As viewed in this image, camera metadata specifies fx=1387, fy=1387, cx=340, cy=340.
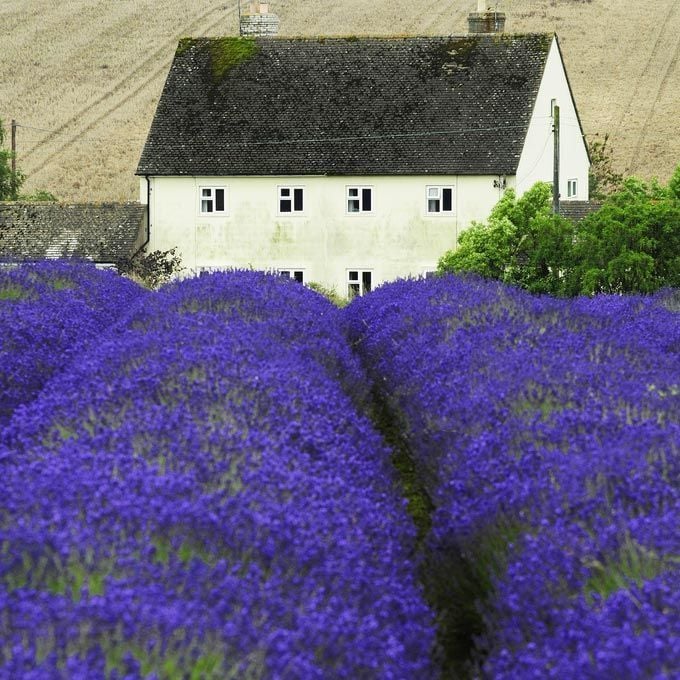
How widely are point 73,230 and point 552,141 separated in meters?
15.1

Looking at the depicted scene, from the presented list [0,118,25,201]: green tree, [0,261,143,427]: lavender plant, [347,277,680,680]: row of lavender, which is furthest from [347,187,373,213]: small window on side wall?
[347,277,680,680]: row of lavender

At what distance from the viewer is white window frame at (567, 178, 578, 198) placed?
145 feet

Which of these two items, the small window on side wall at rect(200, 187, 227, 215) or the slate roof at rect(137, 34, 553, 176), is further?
Result: the small window on side wall at rect(200, 187, 227, 215)

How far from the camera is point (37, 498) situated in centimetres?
496

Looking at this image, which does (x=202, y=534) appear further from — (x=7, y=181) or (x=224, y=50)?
(x=7, y=181)

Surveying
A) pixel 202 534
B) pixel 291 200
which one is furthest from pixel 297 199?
pixel 202 534

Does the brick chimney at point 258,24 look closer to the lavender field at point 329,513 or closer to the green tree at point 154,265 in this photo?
the green tree at point 154,265

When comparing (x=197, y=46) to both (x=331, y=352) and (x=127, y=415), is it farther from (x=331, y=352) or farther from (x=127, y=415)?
(x=127, y=415)

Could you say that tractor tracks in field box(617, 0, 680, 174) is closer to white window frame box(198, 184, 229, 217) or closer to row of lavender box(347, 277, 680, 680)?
white window frame box(198, 184, 229, 217)

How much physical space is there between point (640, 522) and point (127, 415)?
2702 mm

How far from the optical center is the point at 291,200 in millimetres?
40844

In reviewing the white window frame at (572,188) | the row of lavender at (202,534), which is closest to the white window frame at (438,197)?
the white window frame at (572,188)

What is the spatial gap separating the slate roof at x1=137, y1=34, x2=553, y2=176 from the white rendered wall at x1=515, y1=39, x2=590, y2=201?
0.76 metres

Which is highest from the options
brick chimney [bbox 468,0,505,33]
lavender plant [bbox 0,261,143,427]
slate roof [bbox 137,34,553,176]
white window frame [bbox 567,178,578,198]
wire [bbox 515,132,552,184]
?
brick chimney [bbox 468,0,505,33]
